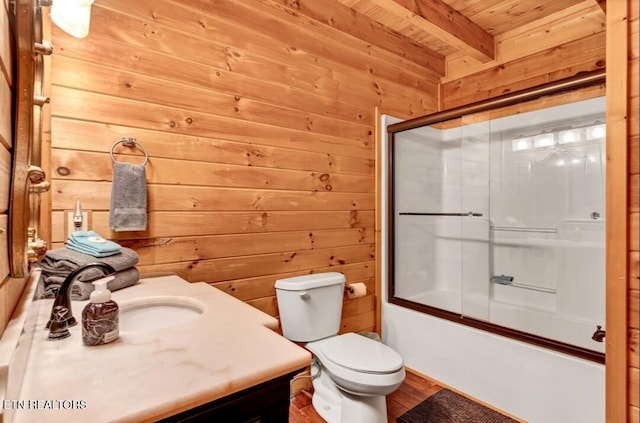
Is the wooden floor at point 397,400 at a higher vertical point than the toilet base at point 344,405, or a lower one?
lower

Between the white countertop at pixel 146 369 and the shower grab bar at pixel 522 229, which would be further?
the shower grab bar at pixel 522 229

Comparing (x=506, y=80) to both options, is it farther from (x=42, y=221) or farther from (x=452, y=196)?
(x=42, y=221)

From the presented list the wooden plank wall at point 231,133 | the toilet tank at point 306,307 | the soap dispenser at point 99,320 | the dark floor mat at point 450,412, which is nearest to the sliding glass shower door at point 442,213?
the wooden plank wall at point 231,133

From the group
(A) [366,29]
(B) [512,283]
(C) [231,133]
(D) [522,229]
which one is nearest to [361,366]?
(C) [231,133]

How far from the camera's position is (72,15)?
1.12 m

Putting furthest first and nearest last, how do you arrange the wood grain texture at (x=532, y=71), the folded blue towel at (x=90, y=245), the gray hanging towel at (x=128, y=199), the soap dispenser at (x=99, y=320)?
the wood grain texture at (x=532, y=71), the gray hanging towel at (x=128, y=199), the folded blue towel at (x=90, y=245), the soap dispenser at (x=99, y=320)

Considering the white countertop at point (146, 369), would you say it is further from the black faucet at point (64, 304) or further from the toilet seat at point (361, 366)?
the toilet seat at point (361, 366)

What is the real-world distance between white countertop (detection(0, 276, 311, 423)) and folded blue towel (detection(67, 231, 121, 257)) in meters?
0.29

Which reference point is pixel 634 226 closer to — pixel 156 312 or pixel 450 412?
pixel 156 312

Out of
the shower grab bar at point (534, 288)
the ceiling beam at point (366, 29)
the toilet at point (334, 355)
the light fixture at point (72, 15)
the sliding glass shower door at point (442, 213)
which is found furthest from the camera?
the sliding glass shower door at point (442, 213)

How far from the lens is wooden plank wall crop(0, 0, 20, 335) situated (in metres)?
0.61

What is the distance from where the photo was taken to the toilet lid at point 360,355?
160 centimetres

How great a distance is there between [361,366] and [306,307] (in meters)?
0.48

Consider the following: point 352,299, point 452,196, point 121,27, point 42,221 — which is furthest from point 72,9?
point 452,196
